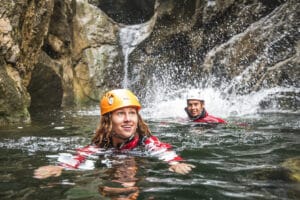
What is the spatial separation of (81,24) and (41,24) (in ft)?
35.2

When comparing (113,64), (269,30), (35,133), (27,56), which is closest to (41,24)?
(27,56)

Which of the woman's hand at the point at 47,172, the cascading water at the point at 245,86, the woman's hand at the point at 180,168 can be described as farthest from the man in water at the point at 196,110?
the woman's hand at the point at 47,172

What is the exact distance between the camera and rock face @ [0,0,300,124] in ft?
35.0

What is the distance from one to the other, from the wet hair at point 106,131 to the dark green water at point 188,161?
34 centimetres

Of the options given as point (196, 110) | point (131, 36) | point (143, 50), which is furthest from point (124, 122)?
point (131, 36)

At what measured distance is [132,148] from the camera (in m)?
5.18

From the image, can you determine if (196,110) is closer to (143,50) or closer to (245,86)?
(245,86)

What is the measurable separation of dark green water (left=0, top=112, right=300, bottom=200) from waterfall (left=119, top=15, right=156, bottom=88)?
49.3ft

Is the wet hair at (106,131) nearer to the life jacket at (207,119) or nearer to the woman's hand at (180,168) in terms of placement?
the woman's hand at (180,168)

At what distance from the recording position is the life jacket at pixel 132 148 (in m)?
4.61

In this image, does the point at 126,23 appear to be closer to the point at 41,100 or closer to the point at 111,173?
the point at 41,100

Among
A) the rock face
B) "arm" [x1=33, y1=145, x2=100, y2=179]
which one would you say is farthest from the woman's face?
the rock face

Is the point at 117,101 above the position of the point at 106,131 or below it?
above

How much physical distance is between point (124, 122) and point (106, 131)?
287 millimetres
